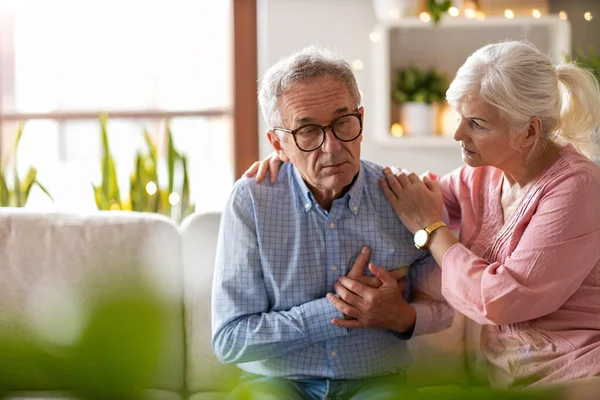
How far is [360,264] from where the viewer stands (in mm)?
1839

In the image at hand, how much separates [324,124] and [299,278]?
1.18ft

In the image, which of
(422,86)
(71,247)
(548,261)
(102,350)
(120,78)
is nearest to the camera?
(102,350)

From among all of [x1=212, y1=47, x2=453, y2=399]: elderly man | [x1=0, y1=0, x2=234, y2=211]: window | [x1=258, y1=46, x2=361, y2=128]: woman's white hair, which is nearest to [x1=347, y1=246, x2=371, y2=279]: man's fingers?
[x1=212, y1=47, x2=453, y2=399]: elderly man

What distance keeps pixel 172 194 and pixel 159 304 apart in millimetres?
2931

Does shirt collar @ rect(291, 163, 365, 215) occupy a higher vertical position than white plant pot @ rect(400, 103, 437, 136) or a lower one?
lower

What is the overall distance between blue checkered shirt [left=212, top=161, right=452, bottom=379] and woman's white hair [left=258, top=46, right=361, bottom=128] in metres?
0.21

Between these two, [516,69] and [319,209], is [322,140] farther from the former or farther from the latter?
[516,69]

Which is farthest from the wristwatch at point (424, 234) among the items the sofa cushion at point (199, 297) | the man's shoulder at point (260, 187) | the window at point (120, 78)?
the window at point (120, 78)

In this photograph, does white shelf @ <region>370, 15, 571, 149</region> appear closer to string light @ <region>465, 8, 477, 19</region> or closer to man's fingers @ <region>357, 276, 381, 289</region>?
string light @ <region>465, 8, 477, 19</region>

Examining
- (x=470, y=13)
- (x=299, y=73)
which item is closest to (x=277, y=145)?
(x=299, y=73)

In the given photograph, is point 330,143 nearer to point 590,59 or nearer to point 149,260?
point 149,260

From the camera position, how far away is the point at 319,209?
1862mm

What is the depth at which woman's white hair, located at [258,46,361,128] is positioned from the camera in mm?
1753

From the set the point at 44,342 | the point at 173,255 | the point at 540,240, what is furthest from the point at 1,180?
the point at 44,342
